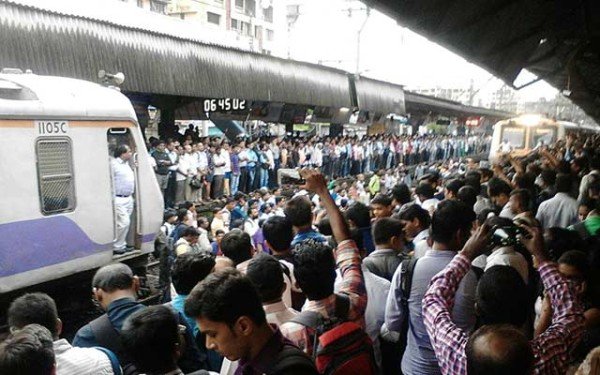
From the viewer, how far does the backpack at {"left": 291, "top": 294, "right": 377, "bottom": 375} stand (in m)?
2.38

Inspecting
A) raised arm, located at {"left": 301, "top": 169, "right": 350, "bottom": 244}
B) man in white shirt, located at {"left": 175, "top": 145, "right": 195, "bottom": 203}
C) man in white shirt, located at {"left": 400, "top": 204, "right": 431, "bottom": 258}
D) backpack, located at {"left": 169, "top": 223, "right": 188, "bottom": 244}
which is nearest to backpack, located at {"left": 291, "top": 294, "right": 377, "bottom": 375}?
raised arm, located at {"left": 301, "top": 169, "right": 350, "bottom": 244}

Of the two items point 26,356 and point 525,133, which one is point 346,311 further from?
point 525,133

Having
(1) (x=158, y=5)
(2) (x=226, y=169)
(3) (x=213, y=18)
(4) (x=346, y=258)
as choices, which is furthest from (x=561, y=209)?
(3) (x=213, y=18)

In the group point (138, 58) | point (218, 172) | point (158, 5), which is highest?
point (158, 5)

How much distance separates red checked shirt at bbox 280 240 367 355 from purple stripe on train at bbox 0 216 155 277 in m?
4.31

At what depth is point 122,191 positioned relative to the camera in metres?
7.64

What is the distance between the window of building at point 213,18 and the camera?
49056mm

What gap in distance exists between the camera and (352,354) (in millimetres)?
2420

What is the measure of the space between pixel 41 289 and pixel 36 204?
1.13 metres

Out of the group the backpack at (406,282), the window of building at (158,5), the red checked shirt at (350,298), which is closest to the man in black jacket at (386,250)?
the backpack at (406,282)

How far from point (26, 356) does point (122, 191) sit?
5.67 metres

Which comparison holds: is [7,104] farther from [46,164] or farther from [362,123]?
[362,123]

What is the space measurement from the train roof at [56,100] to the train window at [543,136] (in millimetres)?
15337

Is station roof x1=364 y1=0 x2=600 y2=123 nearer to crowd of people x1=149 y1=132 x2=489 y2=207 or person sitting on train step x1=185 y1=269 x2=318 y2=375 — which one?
person sitting on train step x1=185 y1=269 x2=318 y2=375
